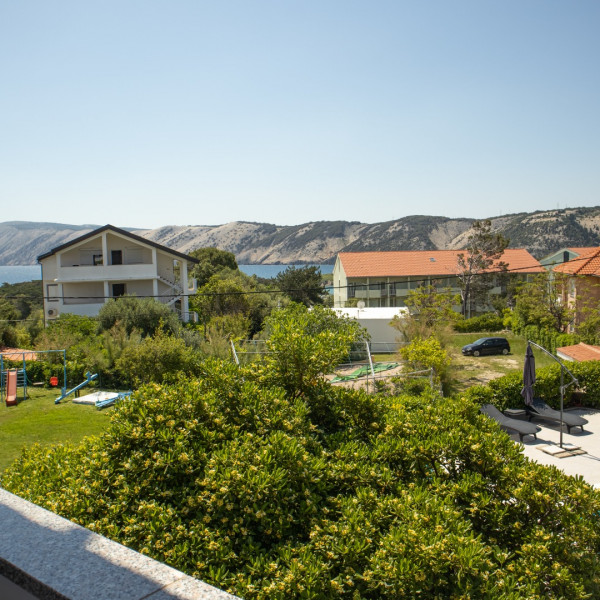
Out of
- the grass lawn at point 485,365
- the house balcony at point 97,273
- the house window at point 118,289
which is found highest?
the house balcony at point 97,273

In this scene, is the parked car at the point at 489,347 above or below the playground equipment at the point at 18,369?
below

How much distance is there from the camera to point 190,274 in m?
52.6

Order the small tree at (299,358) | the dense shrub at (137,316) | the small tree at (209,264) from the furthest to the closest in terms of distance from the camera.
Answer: the small tree at (209,264) → the dense shrub at (137,316) → the small tree at (299,358)

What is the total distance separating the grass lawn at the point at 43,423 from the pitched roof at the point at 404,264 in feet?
124

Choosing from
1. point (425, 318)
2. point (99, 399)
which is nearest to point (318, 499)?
point (99, 399)

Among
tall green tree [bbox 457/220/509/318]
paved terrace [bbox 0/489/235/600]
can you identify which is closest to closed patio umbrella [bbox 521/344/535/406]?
paved terrace [bbox 0/489/235/600]

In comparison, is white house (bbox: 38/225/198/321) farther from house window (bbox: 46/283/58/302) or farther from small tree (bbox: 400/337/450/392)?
small tree (bbox: 400/337/450/392)

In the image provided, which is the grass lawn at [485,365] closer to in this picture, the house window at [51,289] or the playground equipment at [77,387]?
the playground equipment at [77,387]

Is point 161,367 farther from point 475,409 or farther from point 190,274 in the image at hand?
point 190,274

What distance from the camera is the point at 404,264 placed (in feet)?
182

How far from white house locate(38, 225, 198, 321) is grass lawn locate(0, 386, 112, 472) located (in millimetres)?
13680

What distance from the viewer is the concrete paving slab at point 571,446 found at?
13.9 metres

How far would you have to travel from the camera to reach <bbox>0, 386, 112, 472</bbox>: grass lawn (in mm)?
13844

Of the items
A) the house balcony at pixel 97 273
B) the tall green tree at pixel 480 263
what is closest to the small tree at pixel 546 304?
the tall green tree at pixel 480 263
